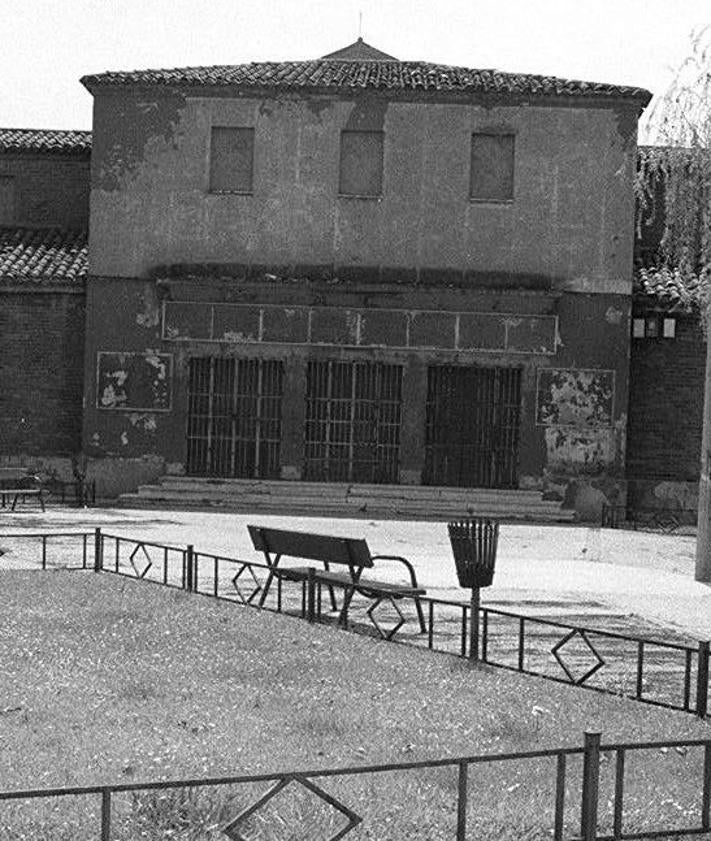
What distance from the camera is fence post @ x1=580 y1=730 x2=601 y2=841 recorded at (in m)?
7.35

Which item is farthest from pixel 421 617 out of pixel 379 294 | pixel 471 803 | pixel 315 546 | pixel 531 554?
pixel 379 294

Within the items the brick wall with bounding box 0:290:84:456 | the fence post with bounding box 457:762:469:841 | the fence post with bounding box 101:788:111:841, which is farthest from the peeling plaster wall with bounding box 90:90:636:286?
the fence post with bounding box 101:788:111:841

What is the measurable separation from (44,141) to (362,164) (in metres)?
7.31

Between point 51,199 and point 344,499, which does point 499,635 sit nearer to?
point 344,499

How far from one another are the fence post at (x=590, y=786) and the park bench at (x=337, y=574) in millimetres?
6028

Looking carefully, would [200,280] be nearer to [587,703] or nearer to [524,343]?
[524,343]

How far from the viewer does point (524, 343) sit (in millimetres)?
30484

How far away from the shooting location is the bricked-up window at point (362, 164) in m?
30.9

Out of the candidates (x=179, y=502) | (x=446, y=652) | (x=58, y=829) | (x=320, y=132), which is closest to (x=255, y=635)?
(x=446, y=652)

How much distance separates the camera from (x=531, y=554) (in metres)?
22.5

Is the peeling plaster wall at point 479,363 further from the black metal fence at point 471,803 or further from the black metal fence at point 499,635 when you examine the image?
the black metal fence at point 471,803

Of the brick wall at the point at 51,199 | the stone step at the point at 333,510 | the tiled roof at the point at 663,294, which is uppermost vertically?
the brick wall at the point at 51,199

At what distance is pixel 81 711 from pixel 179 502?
770 inches

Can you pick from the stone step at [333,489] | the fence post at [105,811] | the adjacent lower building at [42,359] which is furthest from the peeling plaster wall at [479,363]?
the fence post at [105,811]
